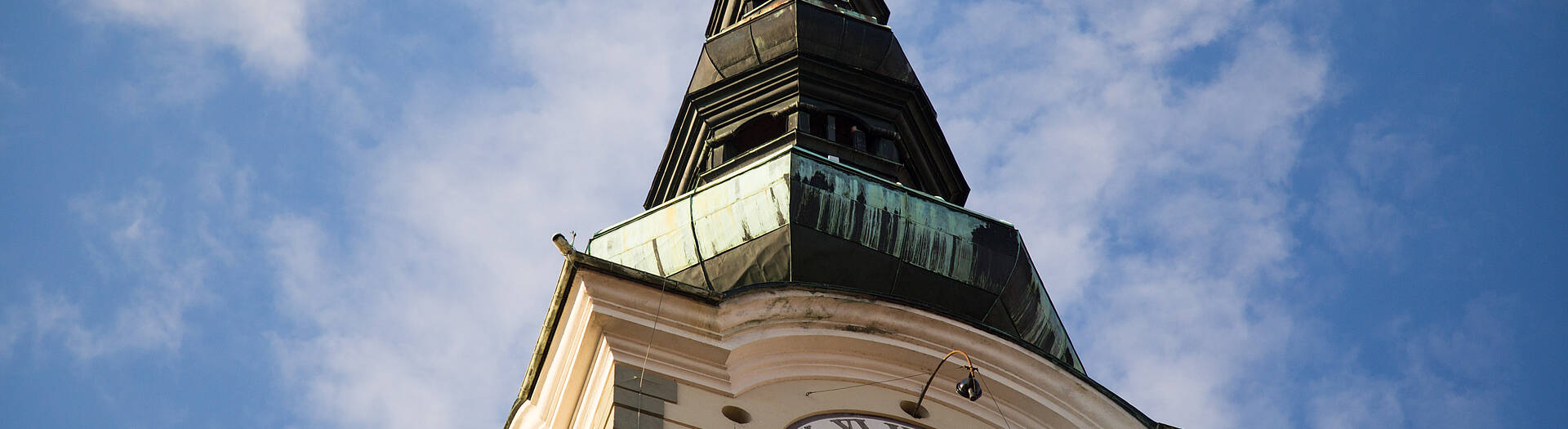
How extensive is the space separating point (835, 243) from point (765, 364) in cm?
192

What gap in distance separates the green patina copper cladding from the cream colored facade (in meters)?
0.63

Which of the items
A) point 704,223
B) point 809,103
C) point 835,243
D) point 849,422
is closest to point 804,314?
point 849,422

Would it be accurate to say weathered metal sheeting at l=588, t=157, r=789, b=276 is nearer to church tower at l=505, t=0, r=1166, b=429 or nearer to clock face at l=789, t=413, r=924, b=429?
church tower at l=505, t=0, r=1166, b=429

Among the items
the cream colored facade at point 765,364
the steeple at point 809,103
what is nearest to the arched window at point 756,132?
the steeple at point 809,103

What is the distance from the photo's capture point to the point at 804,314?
60.0 ft

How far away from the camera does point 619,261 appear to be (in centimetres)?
2022

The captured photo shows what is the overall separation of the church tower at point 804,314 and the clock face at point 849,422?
0.02 meters

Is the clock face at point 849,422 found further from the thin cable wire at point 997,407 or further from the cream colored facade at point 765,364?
the thin cable wire at point 997,407

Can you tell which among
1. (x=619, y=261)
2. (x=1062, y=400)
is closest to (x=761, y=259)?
(x=619, y=261)

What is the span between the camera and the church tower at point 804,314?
17641 millimetres

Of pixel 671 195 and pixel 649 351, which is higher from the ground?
pixel 671 195

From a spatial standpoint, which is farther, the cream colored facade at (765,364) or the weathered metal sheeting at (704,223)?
the weathered metal sheeting at (704,223)

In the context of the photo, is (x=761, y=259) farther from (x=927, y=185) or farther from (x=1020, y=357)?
(x=927, y=185)

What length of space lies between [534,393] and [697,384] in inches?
62.0
